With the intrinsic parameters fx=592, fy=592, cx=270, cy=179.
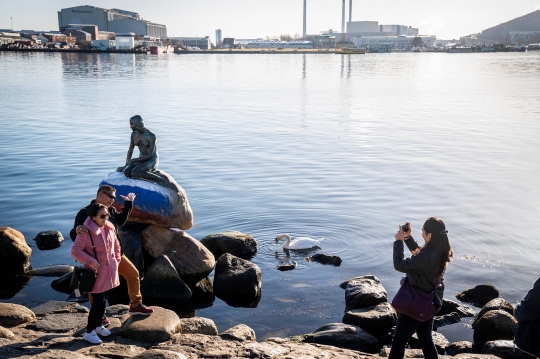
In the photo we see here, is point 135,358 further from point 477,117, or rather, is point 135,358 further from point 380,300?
point 477,117

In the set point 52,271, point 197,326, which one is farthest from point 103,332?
point 52,271

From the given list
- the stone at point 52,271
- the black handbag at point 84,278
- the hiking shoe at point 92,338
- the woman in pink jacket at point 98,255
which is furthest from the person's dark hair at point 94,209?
the stone at point 52,271

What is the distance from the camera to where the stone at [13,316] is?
938 cm

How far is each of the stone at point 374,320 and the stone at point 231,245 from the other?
4410 mm

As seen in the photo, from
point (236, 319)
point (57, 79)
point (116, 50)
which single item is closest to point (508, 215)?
point (236, 319)

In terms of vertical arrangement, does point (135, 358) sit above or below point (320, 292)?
above

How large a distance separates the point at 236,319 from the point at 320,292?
6.85ft

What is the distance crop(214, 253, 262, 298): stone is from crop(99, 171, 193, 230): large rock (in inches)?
57.5

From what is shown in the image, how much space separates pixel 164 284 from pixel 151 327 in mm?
3741

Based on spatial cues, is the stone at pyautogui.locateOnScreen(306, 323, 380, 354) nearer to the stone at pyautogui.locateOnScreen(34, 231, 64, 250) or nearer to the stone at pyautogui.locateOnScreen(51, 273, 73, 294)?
the stone at pyautogui.locateOnScreen(51, 273, 73, 294)

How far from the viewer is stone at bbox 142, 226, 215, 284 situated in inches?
513

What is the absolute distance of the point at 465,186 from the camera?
22.1 m

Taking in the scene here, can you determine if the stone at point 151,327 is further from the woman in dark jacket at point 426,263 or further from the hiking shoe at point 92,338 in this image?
the woman in dark jacket at point 426,263

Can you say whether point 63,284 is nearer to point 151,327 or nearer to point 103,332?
point 103,332
